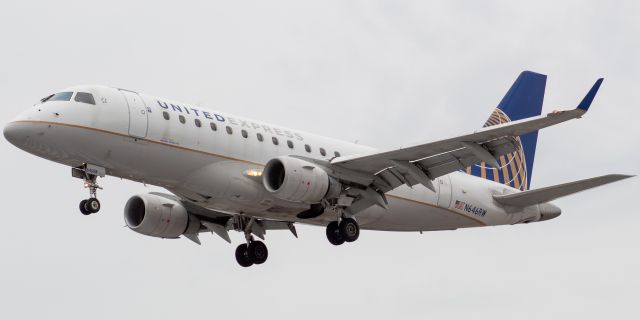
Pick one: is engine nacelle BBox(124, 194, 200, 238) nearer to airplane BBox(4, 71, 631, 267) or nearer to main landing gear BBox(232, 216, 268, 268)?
airplane BBox(4, 71, 631, 267)

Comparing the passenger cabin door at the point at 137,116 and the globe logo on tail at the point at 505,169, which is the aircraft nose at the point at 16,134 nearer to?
the passenger cabin door at the point at 137,116

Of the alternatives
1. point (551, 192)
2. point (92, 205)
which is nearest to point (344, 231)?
point (551, 192)

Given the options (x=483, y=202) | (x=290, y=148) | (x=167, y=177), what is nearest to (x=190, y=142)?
(x=167, y=177)

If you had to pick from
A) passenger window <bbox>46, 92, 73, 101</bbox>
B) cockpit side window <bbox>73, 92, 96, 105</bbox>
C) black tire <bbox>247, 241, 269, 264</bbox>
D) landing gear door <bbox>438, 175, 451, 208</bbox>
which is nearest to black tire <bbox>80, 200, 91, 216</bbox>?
cockpit side window <bbox>73, 92, 96, 105</bbox>

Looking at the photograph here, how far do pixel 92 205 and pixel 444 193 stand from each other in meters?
11.8

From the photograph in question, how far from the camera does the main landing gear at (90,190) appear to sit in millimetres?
33625

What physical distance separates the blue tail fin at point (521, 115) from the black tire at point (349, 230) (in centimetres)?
814

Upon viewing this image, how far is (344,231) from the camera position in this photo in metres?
36.9

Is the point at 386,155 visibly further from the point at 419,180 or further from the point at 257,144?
the point at 257,144

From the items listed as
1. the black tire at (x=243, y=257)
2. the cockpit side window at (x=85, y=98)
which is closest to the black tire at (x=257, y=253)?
the black tire at (x=243, y=257)

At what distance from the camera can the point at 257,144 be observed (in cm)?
3600

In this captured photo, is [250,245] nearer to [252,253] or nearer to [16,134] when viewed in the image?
[252,253]

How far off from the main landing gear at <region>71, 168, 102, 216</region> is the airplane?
0.09ft

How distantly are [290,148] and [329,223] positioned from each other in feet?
8.93
